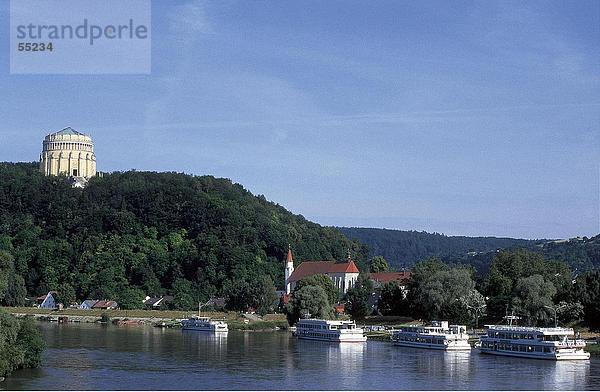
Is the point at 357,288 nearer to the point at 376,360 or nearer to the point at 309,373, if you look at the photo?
the point at 376,360

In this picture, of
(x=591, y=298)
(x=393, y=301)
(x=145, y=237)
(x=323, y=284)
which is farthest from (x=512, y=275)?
A: (x=145, y=237)

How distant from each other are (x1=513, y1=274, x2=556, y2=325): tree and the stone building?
104892 millimetres

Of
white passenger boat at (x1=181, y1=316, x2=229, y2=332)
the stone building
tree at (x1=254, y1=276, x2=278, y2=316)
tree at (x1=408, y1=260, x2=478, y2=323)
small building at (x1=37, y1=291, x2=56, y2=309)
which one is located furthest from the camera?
the stone building

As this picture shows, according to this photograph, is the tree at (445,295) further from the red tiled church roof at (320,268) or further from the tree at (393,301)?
the red tiled church roof at (320,268)

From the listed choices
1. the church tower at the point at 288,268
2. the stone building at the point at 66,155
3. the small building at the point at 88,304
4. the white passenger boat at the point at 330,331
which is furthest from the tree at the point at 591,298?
the stone building at the point at 66,155

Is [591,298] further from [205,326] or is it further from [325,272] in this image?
[325,272]

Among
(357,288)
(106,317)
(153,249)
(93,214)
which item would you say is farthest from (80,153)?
(357,288)

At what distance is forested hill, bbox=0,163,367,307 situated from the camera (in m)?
123

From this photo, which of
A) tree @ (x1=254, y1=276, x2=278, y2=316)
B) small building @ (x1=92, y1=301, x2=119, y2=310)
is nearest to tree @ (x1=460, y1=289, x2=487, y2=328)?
tree @ (x1=254, y1=276, x2=278, y2=316)

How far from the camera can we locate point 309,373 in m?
47.8

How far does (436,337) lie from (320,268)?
208ft

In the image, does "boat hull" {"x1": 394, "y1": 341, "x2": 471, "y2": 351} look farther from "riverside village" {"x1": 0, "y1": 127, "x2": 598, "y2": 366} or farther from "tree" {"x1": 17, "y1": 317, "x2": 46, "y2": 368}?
"tree" {"x1": 17, "y1": 317, "x2": 46, "y2": 368}

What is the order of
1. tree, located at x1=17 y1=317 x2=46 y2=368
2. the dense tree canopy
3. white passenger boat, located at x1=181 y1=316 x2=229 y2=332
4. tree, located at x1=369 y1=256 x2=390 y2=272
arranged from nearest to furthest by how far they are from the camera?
the dense tree canopy
tree, located at x1=17 y1=317 x2=46 y2=368
white passenger boat, located at x1=181 y1=316 x2=229 y2=332
tree, located at x1=369 y1=256 x2=390 y2=272

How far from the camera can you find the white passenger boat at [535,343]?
5516 cm
